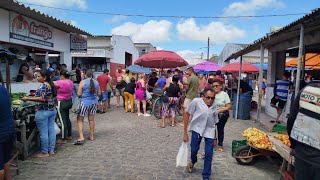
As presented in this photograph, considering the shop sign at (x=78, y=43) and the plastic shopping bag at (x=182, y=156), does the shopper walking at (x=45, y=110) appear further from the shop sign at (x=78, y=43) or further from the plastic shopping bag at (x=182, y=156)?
the shop sign at (x=78, y=43)

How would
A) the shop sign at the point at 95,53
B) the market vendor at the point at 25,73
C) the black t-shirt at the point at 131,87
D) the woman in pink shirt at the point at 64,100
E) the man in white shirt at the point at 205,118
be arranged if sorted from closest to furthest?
1. the man in white shirt at the point at 205,118
2. the woman in pink shirt at the point at 64,100
3. the market vendor at the point at 25,73
4. the black t-shirt at the point at 131,87
5. the shop sign at the point at 95,53

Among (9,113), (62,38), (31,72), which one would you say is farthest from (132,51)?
(9,113)

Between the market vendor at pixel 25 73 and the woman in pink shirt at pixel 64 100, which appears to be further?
the market vendor at pixel 25 73

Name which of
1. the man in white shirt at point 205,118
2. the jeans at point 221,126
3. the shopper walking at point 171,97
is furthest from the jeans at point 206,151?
the shopper walking at point 171,97

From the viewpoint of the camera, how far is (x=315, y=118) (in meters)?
2.87

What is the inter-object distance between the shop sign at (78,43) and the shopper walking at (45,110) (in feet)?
25.9

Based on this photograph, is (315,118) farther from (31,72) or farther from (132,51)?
(132,51)

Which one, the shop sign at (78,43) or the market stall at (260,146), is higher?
the shop sign at (78,43)

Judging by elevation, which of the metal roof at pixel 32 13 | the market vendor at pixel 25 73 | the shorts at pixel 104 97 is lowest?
the shorts at pixel 104 97

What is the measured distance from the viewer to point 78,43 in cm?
1343

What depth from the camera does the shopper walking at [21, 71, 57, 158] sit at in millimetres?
5723

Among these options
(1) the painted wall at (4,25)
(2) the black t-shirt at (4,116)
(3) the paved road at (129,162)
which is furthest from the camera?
(1) the painted wall at (4,25)

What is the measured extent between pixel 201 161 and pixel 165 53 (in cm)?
654

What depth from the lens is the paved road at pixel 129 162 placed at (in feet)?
16.1
